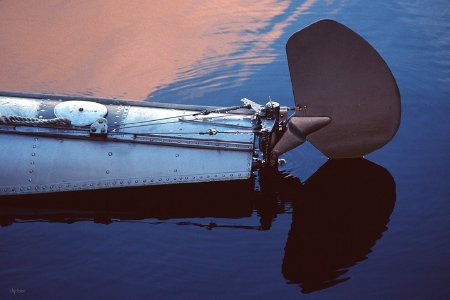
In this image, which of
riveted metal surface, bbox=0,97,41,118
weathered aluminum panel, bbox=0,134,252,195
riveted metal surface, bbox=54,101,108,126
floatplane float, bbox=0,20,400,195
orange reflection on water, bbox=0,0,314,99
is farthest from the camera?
orange reflection on water, bbox=0,0,314,99

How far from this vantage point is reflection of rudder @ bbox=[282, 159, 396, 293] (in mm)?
12797

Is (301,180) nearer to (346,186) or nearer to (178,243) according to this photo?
(346,186)

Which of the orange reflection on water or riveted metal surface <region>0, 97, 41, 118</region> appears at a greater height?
the orange reflection on water

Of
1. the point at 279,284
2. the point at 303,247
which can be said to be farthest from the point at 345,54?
the point at 279,284

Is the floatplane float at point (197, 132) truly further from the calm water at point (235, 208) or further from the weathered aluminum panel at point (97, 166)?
the calm water at point (235, 208)

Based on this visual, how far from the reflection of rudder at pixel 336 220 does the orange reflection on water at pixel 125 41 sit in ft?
20.1

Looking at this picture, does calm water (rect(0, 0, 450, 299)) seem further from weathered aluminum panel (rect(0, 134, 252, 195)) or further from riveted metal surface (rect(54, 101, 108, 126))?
riveted metal surface (rect(54, 101, 108, 126))

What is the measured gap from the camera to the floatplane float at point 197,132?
44.3ft

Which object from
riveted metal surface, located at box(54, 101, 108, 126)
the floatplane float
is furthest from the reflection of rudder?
riveted metal surface, located at box(54, 101, 108, 126)

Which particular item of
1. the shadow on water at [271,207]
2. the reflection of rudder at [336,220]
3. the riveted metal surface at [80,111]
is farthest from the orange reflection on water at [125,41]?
the reflection of rudder at [336,220]

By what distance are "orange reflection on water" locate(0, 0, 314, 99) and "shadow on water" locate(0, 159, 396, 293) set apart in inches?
216

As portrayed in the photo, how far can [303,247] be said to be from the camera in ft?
44.0

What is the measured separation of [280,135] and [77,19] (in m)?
12.3

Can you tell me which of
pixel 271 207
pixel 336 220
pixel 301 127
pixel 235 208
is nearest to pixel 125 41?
pixel 235 208
